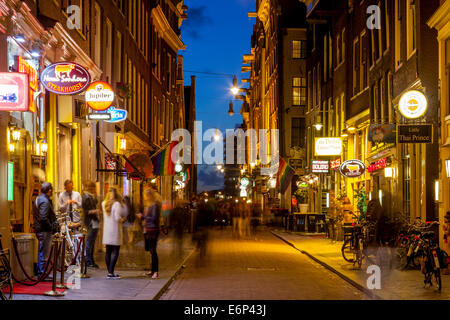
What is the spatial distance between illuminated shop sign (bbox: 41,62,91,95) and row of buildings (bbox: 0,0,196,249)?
1.06ft

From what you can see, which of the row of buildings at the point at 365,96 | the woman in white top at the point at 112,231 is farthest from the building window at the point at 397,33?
the woman in white top at the point at 112,231

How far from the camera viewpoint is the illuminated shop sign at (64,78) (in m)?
14.6

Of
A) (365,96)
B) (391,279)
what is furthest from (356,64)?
(391,279)

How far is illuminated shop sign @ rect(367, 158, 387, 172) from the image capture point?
24375 millimetres

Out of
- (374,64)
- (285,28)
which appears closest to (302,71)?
(285,28)

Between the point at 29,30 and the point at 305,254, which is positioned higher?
the point at 29,30

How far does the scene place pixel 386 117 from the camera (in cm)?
2509

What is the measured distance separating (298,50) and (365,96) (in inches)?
998

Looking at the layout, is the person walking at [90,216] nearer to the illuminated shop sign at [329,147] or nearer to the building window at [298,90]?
the illuminated shop sign at [329,147]

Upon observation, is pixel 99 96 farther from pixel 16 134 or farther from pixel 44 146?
pixel 16 134

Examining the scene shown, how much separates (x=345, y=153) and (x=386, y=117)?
831 centimetres

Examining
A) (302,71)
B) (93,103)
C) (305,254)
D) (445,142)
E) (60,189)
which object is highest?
(302,71)

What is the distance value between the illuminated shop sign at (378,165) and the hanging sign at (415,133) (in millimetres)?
7068
